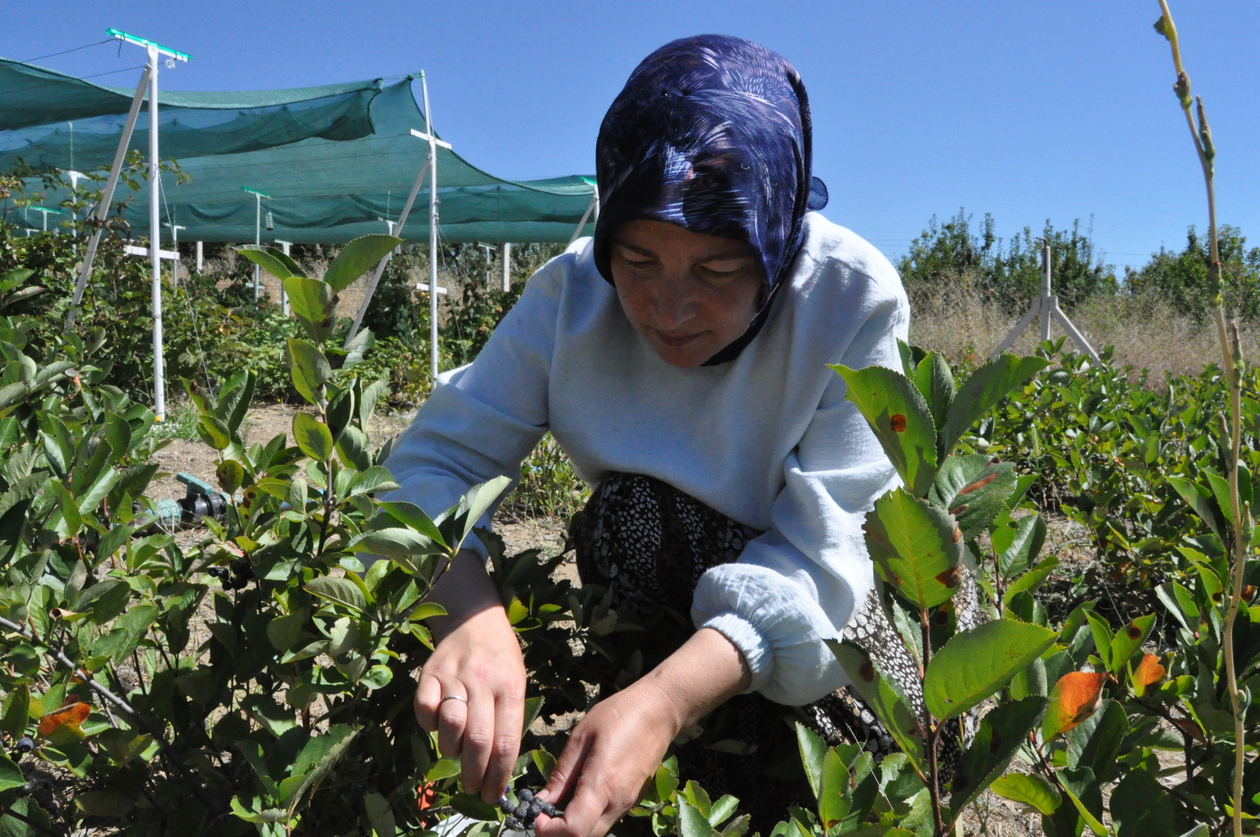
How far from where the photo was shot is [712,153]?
4.19 ft

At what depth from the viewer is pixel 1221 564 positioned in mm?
988

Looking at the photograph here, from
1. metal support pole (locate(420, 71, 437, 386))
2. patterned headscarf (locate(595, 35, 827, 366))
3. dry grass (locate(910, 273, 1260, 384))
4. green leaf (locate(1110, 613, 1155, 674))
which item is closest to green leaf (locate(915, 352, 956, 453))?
green leaf (locate(1110, 613, 1155, 674))

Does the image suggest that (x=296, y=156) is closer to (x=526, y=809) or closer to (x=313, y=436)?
(x=313, y=436)

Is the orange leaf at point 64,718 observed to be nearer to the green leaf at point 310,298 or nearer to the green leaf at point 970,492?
the green leaf at point 310,298

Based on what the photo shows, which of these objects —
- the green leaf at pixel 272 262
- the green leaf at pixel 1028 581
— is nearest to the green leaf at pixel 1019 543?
the green leaf at pixel 1028 581

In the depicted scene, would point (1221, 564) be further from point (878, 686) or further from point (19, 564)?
point (19, 564)

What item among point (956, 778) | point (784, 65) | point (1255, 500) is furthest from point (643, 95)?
point (956, 778)

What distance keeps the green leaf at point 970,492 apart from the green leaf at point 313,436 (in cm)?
55

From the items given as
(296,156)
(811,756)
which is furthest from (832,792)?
(296,156)

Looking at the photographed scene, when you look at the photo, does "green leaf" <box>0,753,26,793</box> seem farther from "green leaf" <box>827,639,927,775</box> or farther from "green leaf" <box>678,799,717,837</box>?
"green leaf" <box>827,639,927,775</box>

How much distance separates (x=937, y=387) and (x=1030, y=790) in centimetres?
29

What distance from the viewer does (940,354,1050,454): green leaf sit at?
606mm

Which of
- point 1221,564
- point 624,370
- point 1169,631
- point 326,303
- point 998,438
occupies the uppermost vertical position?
point 326,303

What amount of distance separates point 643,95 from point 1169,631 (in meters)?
2.33
